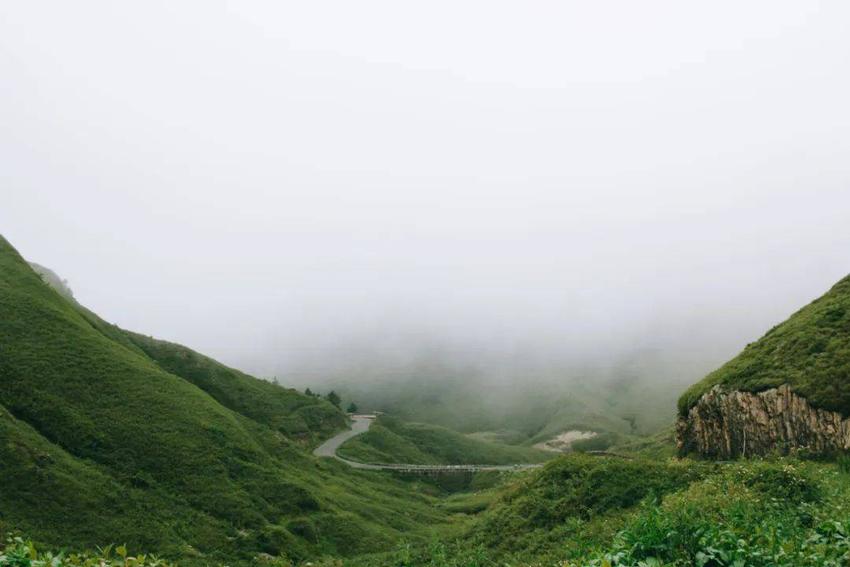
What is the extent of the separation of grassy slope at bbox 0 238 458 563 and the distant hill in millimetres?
44039

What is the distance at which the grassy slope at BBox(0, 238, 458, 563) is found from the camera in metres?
53.7

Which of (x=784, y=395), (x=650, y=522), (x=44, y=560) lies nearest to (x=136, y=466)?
(x=44, y=560)

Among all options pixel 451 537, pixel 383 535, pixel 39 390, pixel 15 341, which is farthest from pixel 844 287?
pixel 15 341

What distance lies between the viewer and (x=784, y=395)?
149 feet

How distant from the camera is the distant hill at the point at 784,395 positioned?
4169 centimetres

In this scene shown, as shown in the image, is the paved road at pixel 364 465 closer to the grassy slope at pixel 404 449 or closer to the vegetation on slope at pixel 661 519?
the grassy slope at pixel 404 449

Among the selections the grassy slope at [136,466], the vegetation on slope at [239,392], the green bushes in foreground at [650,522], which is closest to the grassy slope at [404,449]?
the vegetation on slope at [239,392]

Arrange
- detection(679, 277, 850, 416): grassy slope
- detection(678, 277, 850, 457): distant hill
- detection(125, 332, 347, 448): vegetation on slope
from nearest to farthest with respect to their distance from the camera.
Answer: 1. detection(678, 277, 850, 457): distant hill
2. detection(679, 277, 850, 416): grassy slope
3. detection(125, 332, 347, 448): vegetation on slope

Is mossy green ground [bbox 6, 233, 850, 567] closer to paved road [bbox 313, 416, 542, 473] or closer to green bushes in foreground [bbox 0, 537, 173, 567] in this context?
green bushes in foreground [bbox 0, 537, 173, 567]

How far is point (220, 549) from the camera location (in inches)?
2212

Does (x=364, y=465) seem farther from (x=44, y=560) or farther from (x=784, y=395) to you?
(x=44, y=560)

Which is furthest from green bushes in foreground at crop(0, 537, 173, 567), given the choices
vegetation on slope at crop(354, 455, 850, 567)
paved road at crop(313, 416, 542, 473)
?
paved road at crop(313, 416, 542, 473)

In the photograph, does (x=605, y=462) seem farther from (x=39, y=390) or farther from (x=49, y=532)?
(x=39, y=390)

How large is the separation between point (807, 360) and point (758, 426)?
7.49 meters
